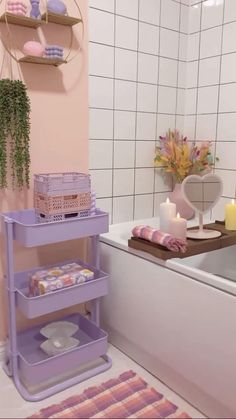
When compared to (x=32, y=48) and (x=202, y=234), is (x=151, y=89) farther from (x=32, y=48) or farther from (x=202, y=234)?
(x=202, y=234)

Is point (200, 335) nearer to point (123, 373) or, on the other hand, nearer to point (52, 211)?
point (123, 373)

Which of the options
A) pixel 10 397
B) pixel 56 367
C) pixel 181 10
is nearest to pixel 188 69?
pixel 181 10

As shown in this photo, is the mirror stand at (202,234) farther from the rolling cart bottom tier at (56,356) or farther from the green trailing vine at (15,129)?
the green trailing vine at (15,129)

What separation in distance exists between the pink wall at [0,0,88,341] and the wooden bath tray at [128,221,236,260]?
428 millimetres

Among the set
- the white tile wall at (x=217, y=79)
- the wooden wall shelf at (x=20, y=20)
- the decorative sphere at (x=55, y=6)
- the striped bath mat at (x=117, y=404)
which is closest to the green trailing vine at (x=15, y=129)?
the wooden wall shelf at (x=20, y=20)

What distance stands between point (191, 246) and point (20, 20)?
114 centimetres

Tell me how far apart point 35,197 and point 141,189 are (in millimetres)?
726

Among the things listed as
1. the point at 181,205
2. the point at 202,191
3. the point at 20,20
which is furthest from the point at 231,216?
the point at 20,20

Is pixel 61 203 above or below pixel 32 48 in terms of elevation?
below

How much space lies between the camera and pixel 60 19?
60.3 inches

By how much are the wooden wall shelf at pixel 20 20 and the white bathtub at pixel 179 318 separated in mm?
980

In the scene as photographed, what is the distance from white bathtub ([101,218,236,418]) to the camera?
1.22 meters

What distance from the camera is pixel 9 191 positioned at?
5.14ft

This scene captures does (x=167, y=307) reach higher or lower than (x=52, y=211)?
lower
